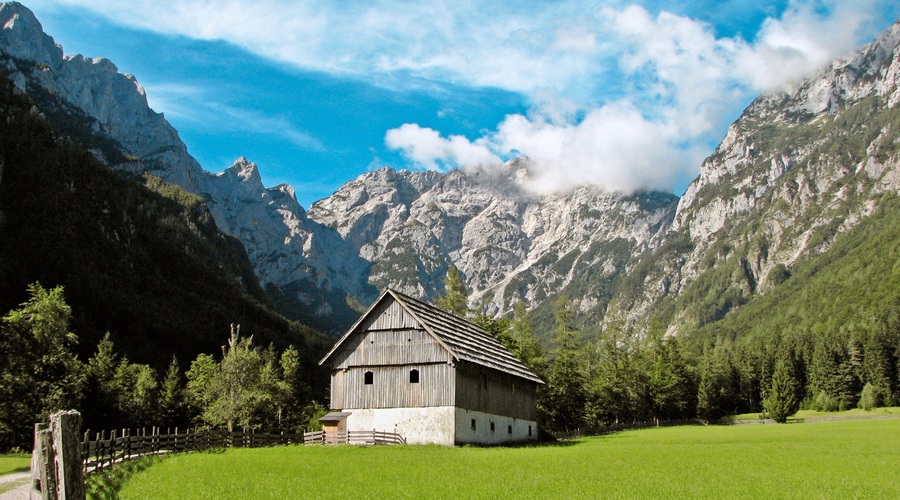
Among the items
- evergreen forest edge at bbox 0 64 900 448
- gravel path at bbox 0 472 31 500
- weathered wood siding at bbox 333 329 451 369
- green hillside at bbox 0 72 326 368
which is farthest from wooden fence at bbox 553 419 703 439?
green hillside at bbox 0 72 326 368

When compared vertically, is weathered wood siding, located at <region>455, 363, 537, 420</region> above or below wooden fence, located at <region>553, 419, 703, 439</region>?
above

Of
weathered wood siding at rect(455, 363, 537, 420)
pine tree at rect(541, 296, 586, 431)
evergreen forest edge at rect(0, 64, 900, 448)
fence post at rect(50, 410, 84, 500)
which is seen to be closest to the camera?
fence post at rect(50, 410, 84, 500)

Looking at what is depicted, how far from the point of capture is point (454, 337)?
53.0 metres

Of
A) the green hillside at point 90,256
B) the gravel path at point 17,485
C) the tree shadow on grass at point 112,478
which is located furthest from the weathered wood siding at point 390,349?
the green hillside at point 90,256

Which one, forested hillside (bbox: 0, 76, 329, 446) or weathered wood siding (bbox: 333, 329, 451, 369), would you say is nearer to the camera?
weathered wood siding (bbox: 333, 329, 451, 369)

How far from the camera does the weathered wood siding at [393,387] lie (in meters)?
49.9

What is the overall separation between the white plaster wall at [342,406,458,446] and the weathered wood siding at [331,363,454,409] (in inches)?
16.6

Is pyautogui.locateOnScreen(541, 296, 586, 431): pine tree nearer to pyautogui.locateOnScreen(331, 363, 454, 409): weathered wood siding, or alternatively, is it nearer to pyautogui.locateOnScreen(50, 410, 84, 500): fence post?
pyautogui.locateOnScreen(331, 363, 454, 409): weathered wood siding

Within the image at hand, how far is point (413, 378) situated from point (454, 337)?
4.46 metres

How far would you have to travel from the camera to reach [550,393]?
83875mm

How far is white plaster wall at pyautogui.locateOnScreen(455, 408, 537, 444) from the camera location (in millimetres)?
49875

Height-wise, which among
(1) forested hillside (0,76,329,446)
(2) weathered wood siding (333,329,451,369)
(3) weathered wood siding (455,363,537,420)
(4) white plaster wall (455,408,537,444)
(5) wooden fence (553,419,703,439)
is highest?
(1) forested hillside (0,76,329,446)

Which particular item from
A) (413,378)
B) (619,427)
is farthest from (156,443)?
(619,427)

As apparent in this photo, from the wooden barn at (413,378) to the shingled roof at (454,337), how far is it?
0.35 ft
